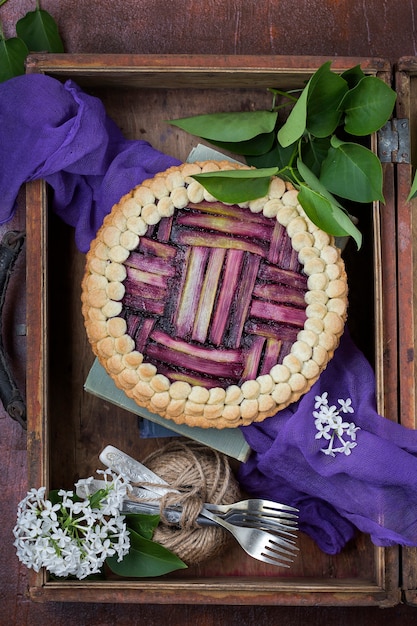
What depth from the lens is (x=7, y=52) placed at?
104cm

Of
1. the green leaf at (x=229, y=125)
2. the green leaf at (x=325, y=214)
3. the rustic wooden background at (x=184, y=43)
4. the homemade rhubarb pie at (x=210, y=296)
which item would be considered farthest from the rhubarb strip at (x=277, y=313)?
the rustic wooden background at (x=184, y=43)

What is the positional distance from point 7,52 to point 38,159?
0.18 meters

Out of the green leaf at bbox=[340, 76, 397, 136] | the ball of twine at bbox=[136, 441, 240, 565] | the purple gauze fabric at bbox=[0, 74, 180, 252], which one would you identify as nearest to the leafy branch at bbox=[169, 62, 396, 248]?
the green leaf at bbox=[340, 76, 397, 136]

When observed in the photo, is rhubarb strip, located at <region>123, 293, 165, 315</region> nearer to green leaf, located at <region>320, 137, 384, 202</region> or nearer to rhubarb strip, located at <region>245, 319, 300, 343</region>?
rhubarb strip, located at <region>245, 319, 300, 343</region>

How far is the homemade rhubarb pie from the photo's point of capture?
931 millimetres

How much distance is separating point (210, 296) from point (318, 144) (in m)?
0.24

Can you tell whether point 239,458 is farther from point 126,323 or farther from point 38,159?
point 38,159

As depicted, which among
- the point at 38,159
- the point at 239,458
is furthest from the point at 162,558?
the point at 38,159

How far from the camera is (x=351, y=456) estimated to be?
941 mm

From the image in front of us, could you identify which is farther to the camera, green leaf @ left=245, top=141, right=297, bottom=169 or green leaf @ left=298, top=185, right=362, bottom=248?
green leaf @ left=245, top=141, right=297, bottom=169

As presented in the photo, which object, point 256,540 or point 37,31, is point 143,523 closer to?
point 256,540

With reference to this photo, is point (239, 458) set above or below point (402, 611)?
above

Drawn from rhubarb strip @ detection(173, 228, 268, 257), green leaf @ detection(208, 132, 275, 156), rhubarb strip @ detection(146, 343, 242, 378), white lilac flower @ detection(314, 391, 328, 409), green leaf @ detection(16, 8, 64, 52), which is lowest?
white lilac flower @ detection(314, 391, 328, 409)

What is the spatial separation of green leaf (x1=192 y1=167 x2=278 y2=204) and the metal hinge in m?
0.15
